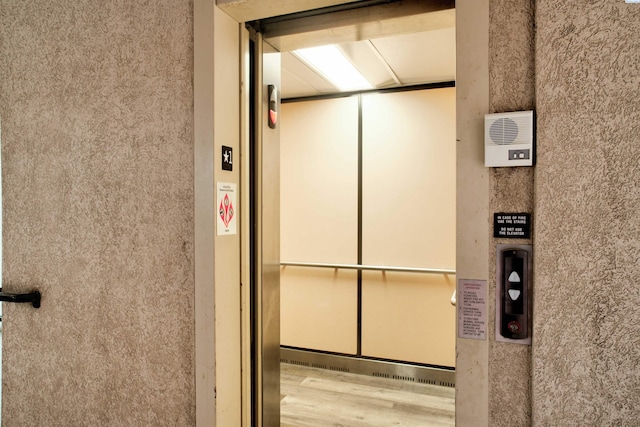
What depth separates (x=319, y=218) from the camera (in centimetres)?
396

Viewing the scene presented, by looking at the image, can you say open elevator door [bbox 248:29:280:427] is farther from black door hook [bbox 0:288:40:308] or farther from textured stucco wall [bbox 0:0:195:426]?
black door hook [bbox 0:288:40:308]

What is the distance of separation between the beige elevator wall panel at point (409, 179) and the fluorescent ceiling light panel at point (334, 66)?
268 millimetres

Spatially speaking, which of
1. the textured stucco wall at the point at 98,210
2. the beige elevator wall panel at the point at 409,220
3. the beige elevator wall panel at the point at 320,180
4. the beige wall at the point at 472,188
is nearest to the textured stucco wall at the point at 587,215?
the beige wall at the point at 472,188

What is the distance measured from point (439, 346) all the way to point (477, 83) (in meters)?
2.83

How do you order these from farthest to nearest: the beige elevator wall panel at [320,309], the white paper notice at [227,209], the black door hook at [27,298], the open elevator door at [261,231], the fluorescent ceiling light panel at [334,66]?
1. the beige elevator wall panel at [320,309]
2. the fluorescent ceiling light panel at [334,66]
3. the black door hook at [27,298]
4. the open elevator door at [261,231]
5. the white paper notice at [227,209]

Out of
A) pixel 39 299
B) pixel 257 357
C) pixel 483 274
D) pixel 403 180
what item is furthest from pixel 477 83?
pixel 403 180

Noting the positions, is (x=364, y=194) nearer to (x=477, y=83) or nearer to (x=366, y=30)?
(x=366, y=30)

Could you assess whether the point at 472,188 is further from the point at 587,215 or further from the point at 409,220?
the point at 409,220

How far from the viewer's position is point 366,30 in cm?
168

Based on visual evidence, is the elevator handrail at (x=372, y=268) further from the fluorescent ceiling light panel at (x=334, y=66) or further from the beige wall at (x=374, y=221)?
the fluorescent ceiling light panel at (x=334, y=66)

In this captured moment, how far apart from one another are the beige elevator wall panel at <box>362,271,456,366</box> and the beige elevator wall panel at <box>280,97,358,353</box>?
0.18 meters

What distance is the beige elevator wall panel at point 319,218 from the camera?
382cm

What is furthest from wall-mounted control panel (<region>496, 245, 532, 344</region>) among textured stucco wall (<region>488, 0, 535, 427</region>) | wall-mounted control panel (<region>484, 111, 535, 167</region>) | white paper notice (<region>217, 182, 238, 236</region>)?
white paper notice (<region>217, 182, 238, 236</region>)

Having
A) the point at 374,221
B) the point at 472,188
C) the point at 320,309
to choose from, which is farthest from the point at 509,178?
the point at 320,309
